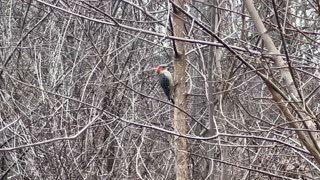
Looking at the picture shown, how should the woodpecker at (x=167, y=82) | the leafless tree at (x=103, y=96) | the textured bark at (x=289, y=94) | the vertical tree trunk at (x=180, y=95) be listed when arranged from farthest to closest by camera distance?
the leafless tree at (x=103, y=96) < the woodpecker at (x=167, y=82) < the vertical tree trunk at (x=180, y=95) < the textured bark at (x=289, y=94)

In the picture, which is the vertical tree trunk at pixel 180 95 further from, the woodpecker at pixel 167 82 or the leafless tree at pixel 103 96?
the leafless tree at pixel 103 96

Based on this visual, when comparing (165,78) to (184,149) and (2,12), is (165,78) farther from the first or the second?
(2,12)

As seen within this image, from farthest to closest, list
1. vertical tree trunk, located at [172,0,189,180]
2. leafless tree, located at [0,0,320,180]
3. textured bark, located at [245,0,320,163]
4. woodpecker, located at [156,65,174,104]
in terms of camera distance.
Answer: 1. leafless tree, located at [0,0,320,180]
2. woodpecker, located at [156,65,174,104]
3. vertical tree trunk, located at [172,0,189,180]
4. textured bark, located at [245,0,320,163]

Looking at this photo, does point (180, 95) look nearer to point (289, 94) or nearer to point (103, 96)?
point (103, 96)

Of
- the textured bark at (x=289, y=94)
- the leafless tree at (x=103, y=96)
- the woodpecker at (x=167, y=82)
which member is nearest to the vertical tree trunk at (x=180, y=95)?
the woodpecker at (x=167, y=82)

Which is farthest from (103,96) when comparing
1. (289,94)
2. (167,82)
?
(289,94)

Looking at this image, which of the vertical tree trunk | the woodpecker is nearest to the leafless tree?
the vertical tree trunk

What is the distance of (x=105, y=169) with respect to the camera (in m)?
6.26

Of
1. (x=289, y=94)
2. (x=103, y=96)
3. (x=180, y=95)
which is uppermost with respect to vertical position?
(x=103, y=96)

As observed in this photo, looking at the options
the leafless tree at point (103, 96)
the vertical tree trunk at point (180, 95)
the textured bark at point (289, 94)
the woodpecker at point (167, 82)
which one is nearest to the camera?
the textured bark at point (289, 94)

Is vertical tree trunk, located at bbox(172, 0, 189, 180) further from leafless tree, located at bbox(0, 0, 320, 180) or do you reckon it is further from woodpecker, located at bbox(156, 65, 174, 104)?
leafless tree, located at bbox(0, 0, 320, 180)

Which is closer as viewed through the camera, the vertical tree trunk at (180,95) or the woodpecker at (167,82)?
the vertical tree trunk at (180,95)

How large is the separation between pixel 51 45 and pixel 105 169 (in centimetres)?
159

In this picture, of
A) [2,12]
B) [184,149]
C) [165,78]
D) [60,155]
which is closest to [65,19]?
[2,12]
